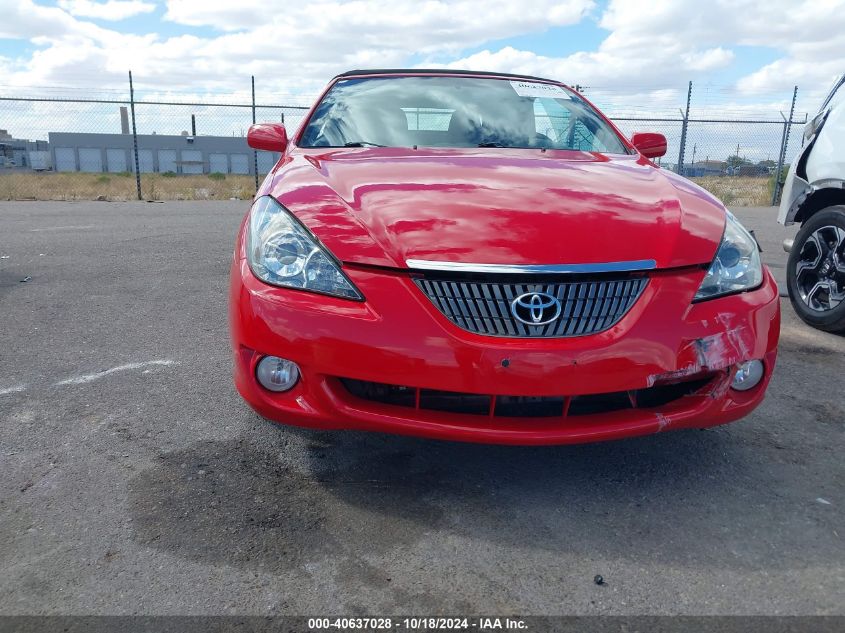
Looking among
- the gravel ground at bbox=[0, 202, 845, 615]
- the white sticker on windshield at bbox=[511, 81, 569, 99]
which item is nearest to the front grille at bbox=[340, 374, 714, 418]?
the gravel ground at bbox=[0, 202, 845, 615]

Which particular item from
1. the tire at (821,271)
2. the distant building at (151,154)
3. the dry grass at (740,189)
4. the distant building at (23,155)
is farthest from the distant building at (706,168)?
the distant building at (23,155)

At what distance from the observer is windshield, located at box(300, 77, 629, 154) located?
10.7 ft

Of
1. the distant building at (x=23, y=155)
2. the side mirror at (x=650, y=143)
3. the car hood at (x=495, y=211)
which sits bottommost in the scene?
the distant building at (x=23, y=155)

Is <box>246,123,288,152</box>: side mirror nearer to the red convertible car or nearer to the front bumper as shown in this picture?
the red convertible car

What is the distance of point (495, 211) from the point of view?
226 cm

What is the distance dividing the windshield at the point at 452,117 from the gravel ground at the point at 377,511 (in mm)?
1313

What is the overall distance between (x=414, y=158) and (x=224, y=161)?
186 ft

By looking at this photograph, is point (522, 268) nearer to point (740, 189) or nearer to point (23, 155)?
point (740, 189)

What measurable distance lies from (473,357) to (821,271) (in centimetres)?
327

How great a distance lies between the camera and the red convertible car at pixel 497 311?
1.96 m

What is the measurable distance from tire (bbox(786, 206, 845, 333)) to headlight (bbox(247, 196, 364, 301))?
131 inches

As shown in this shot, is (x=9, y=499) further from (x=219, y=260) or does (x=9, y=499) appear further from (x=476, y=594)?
(x=219, y=260)

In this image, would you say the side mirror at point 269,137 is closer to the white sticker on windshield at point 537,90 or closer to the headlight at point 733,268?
the white sticker on windshield at point 537,90

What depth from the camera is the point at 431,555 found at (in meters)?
1.91
